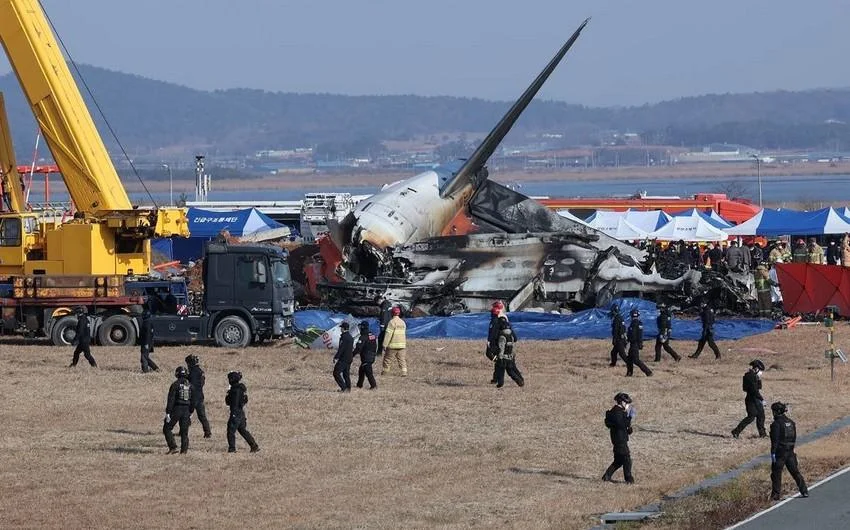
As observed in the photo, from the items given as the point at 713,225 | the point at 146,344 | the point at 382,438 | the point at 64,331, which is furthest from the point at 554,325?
the point at 713,225

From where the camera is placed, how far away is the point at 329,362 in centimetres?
3322

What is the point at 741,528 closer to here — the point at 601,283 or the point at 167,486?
the point at 167,486

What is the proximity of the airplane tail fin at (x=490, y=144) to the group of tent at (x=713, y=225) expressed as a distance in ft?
15.7

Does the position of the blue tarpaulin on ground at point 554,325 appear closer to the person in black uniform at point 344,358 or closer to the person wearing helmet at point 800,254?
the person wearing helmet at point 800,254

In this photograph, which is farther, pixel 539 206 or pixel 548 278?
pixel 539 206

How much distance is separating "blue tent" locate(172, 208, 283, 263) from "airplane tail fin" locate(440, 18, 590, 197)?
13886 mm

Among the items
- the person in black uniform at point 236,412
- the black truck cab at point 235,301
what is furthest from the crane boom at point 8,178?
the person in black uniform at point 236,412

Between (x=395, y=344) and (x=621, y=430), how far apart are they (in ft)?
36.6

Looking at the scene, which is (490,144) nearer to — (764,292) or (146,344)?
(764,292)

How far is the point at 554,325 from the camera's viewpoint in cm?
3781

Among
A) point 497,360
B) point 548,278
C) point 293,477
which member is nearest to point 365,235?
point 548,278

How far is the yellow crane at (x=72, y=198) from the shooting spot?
3634 centimetres

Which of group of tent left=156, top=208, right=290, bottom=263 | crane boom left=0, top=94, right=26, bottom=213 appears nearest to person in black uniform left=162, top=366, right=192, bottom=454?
crane boom left=0, top=94, right=26, bottom=213

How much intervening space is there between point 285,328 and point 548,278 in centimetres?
856
